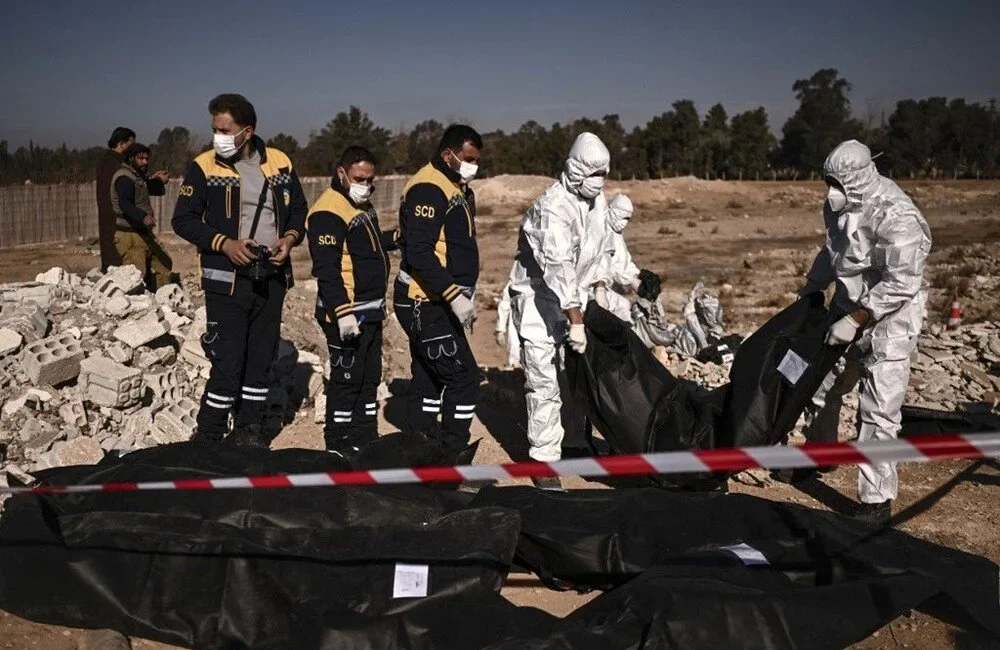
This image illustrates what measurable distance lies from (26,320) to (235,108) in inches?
102

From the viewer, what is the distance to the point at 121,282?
7.50 m

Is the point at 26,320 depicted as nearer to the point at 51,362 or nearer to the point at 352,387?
the point at 51,362

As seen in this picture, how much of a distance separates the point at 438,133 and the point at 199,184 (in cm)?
4893

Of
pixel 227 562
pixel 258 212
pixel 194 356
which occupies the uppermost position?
pixel 258 212

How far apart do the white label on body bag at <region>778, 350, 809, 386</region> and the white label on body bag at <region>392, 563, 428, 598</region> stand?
225 centimetres

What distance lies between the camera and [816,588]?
3334 millimetres

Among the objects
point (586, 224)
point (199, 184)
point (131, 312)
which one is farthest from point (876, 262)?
point (131, 312)

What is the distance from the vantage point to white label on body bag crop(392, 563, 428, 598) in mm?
3482

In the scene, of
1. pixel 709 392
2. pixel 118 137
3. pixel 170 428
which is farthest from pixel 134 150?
pixel 709 392

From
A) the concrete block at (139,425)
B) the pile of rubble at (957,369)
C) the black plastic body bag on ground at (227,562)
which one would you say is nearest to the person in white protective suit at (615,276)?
the black plastic body bag on ground at (227,562)

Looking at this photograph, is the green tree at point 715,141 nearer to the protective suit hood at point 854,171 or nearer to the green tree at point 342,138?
the green tree at point 342,138

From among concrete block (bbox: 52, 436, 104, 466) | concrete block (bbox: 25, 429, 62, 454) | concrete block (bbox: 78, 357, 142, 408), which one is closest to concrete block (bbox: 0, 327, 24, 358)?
concrete block (bbox: 78, 357, 142, 408)

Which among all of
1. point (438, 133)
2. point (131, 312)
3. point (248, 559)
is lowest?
point (248, 559)

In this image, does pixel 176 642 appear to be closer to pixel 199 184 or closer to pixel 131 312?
pixel 199 184
